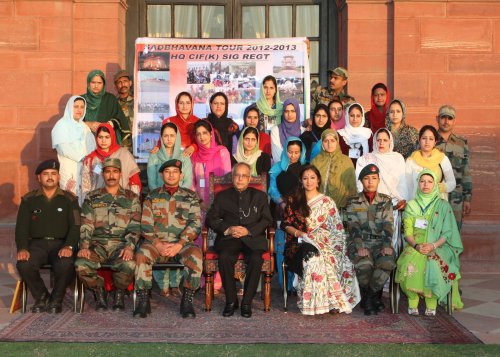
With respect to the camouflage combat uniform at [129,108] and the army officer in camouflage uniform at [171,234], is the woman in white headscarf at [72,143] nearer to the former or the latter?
the camouflage combat uniform at [129,108]

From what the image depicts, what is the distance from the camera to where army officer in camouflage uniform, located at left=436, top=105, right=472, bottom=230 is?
774 cm

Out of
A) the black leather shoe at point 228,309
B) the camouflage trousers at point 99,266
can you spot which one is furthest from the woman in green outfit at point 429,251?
the camouflage trousers at point 99,266

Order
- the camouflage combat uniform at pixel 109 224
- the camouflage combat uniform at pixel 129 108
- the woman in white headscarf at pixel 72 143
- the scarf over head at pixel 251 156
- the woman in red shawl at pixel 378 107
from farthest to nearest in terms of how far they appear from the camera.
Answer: the camouflage combat uniform at pixel 129 108 < the woman in red shawl at pixel 378 107 < the woman in white headscarf at pixel 72 143 < the scarf over head at pixel 251 156 < the camouflage combat uniform at pixel 109 224

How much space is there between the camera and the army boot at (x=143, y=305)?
6531 millimetres

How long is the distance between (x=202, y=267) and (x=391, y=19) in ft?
14.0

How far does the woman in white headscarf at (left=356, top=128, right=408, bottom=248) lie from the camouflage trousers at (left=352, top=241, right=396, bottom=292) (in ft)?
2.69

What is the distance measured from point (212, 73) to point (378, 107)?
1945 millimetres

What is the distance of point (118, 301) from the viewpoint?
6.82 m

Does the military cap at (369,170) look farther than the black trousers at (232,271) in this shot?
Yes

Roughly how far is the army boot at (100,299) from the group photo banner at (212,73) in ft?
7.68

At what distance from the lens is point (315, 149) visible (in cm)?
773

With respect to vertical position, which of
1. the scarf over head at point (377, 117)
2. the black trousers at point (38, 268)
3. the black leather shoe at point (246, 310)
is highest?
the scarf over head at point (377, 117)

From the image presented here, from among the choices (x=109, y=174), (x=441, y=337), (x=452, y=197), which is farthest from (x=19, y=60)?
(x=441, y=337)

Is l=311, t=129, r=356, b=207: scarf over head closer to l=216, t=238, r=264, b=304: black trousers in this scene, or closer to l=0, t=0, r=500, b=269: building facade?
l=216, t=238, r=264, b=304: black trousers
